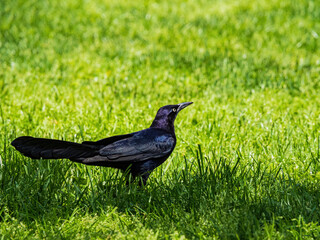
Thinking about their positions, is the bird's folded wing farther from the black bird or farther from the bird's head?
the bird's head

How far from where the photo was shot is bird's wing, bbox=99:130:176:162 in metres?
3.29

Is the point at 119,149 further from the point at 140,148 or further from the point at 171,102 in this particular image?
the point at 171,102

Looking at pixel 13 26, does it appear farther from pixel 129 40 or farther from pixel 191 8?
pixel 191 8

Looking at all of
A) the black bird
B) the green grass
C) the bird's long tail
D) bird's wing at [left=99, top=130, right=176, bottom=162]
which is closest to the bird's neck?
the black bird

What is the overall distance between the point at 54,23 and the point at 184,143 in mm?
5210

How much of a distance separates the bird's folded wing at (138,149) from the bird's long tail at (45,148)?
197mm

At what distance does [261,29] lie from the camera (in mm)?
8297

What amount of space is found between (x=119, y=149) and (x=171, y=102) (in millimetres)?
2267

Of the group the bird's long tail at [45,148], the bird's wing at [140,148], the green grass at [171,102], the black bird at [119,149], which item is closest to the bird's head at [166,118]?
the black bird at [119,149]

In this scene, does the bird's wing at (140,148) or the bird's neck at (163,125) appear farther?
the bird's neck at (163,125)

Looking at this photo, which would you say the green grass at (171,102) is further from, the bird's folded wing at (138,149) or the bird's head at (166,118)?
the bird's head at (166,118)

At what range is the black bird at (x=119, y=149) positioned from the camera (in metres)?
3.12

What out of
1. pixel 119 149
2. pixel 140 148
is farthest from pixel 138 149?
pixel 119 149

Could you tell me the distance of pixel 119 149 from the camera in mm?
3311
